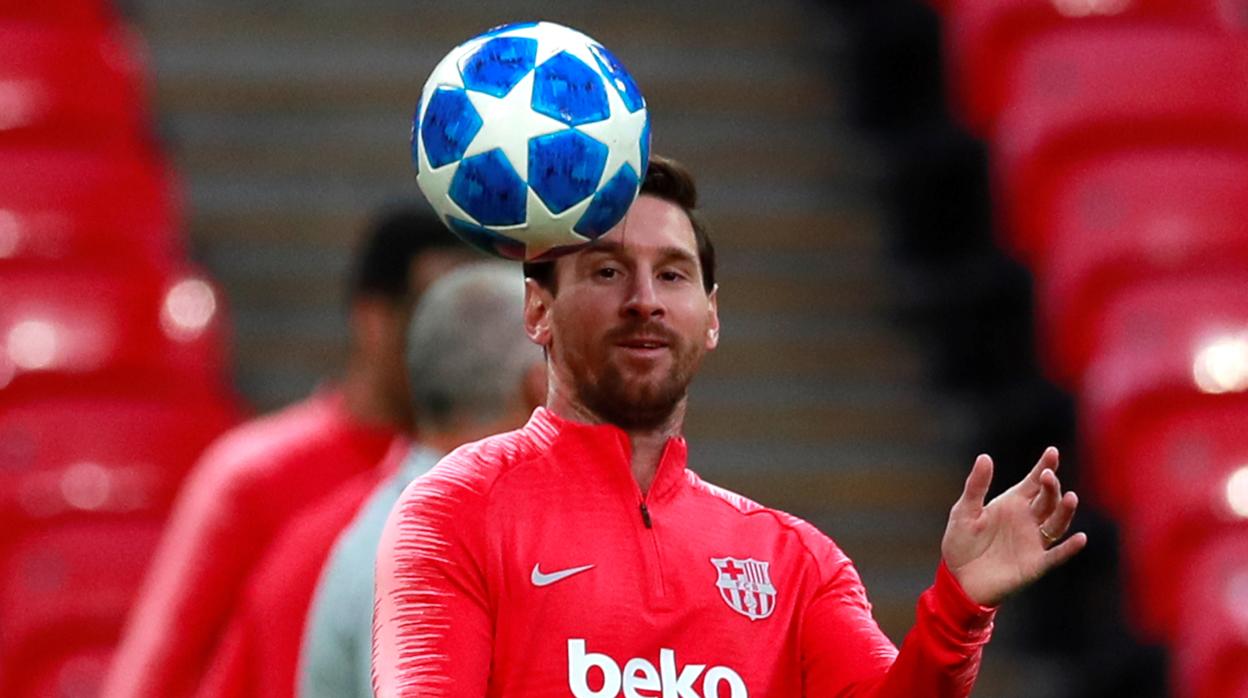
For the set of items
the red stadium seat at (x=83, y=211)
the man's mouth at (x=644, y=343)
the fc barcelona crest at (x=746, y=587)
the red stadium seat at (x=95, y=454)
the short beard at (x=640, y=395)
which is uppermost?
the man's mouth at (x=644, y=343)

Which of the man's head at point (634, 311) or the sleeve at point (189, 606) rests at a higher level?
the man's head at point (634, 311)

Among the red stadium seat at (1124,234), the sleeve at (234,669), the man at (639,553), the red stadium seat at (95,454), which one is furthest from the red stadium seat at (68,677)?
the man at (639,553)

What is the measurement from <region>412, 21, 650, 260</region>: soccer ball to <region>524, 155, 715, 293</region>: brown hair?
6 centimetres

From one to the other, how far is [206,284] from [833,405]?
1.71 metres

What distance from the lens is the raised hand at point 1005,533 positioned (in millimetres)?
2328

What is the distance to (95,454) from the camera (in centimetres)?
596

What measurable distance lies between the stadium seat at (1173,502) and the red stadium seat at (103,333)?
2.34 m

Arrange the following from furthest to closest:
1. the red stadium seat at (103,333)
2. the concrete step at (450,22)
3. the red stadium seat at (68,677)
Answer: the concrete step at (450,22), the red stadium seat at (103,333), the red stadium seat at (68,677)

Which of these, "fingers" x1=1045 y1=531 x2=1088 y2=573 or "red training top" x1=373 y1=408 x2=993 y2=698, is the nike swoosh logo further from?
"fingers" x1=1045 y1=531 x2=1088 y2=573

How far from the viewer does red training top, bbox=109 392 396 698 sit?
4230mm

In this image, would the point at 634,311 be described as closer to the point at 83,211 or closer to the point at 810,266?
the point at 83,211

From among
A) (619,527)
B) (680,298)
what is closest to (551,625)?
(619,527)

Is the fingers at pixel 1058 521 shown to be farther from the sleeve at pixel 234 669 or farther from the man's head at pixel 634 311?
the sleeve at pixel 234 669

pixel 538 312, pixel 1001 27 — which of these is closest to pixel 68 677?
pixel 1001 27
